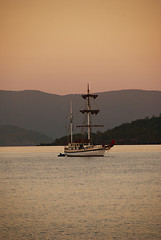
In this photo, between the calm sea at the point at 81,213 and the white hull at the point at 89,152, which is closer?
the calm sea at the point at 81,213

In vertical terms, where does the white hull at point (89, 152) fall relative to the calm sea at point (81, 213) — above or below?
above

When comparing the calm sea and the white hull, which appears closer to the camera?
the calm sea

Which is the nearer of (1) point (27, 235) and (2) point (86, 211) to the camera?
(1) point (27, 235)

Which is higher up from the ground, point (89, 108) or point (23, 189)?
point (89, 108)

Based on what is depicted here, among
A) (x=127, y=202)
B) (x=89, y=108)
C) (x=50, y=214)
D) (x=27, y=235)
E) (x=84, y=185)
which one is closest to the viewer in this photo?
(x=27, y=235)

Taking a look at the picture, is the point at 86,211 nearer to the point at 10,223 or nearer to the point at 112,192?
the point at 10,223

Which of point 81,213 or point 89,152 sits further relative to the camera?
point 89,152

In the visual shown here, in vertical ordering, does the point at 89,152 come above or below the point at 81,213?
above

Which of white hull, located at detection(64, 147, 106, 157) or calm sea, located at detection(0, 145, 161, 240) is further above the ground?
white hull, located at detection(64, 147, 106, 157)

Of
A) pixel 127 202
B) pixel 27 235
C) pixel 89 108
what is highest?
pixel 89 108

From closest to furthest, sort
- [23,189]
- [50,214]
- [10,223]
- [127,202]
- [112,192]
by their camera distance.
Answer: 1. [10,223]
2. [50,214]
3. [127,202]
4. [112,192]
5. [23,189]

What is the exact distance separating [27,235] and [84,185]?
82.4ft

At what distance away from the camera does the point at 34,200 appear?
3562cm

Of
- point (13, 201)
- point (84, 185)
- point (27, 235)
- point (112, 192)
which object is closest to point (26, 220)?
point (27, 235)
